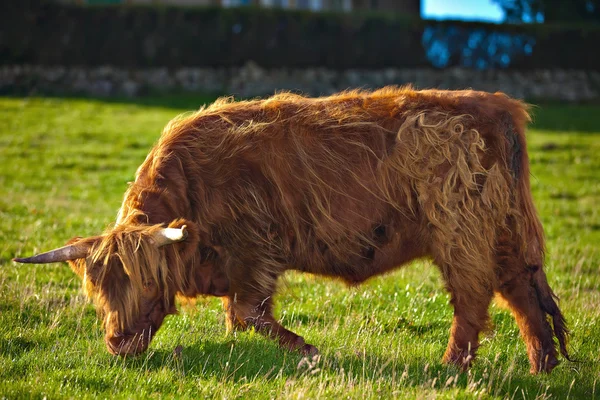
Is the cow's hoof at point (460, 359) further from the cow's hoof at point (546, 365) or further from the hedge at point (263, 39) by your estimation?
the hedge at point (263, 39)

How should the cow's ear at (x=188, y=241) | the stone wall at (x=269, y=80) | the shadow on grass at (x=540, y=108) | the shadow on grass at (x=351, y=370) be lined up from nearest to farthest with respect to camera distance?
the shadow on grass at (x=351, y=370)
the cow's ear at (x=188, y=241)
the shadow on grass at (x=540, y=108)
the stone wall at (x=269, y=80)

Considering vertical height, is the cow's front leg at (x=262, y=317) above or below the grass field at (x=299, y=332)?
above

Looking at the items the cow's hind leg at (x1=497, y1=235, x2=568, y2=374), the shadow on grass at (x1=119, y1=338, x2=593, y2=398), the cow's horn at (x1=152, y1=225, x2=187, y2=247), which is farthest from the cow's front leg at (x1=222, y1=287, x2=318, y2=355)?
the cow's hind leg at (x1=497, y1=235, x2=568, y2=374)

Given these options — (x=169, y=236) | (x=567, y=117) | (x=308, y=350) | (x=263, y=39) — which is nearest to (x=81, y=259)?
(x=169, y=236)

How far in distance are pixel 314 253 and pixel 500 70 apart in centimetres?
1877

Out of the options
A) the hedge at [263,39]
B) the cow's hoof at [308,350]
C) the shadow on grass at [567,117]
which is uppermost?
the hedge at [263,39]

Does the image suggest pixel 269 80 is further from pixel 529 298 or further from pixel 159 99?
pixel 529 298

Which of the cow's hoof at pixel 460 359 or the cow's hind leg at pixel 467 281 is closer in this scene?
the cow's hoof at pixel 460 359

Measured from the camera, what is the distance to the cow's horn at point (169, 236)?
478 centimetres

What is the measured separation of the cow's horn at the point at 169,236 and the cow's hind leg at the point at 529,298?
2.33 meters

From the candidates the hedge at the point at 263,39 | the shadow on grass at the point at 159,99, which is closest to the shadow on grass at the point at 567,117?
the hedge at the point at 263,39

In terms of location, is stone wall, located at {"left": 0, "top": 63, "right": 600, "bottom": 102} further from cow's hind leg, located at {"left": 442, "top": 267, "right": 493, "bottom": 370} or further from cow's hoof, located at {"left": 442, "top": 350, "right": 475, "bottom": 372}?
cow's hoof, located at {"left": 442, "top": 350, "right": 475, "bottom": 372}

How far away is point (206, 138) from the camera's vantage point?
5672mm

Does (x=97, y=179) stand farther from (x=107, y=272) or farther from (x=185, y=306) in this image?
(x=107, y=272)
